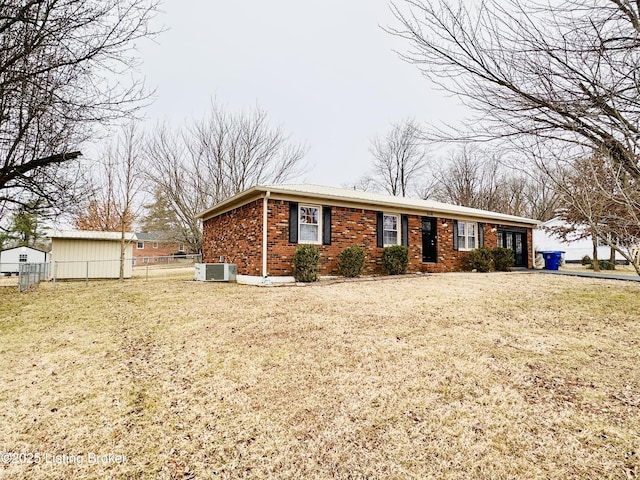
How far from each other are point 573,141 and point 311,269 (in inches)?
305

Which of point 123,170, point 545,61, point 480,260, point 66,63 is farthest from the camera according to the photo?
point 123,170

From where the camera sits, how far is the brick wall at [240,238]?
10.1m

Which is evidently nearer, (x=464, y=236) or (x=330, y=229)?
(x=330, y=229)

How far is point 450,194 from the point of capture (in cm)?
3089

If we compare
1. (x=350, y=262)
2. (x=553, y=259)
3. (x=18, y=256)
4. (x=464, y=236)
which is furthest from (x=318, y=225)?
(x=18, y=256)

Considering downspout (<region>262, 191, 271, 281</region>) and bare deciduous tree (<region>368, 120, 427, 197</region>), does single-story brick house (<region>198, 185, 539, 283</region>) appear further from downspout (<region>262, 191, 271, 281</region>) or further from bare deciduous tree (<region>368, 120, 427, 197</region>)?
bare deciduous tree (<region>368, 120, 427, 197</region>)

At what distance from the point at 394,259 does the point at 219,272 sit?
6.17m

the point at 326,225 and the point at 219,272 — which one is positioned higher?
the point at 326,225

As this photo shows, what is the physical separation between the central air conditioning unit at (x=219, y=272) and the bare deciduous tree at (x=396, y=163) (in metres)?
21.2

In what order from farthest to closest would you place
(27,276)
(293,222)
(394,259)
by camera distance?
(394,259), (27,276), (293,222)

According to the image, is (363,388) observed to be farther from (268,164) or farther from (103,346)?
(268,164)

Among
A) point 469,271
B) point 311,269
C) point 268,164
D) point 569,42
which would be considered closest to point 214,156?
point 268,164

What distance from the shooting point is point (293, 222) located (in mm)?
10305

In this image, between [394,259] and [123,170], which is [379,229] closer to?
[394,259]
